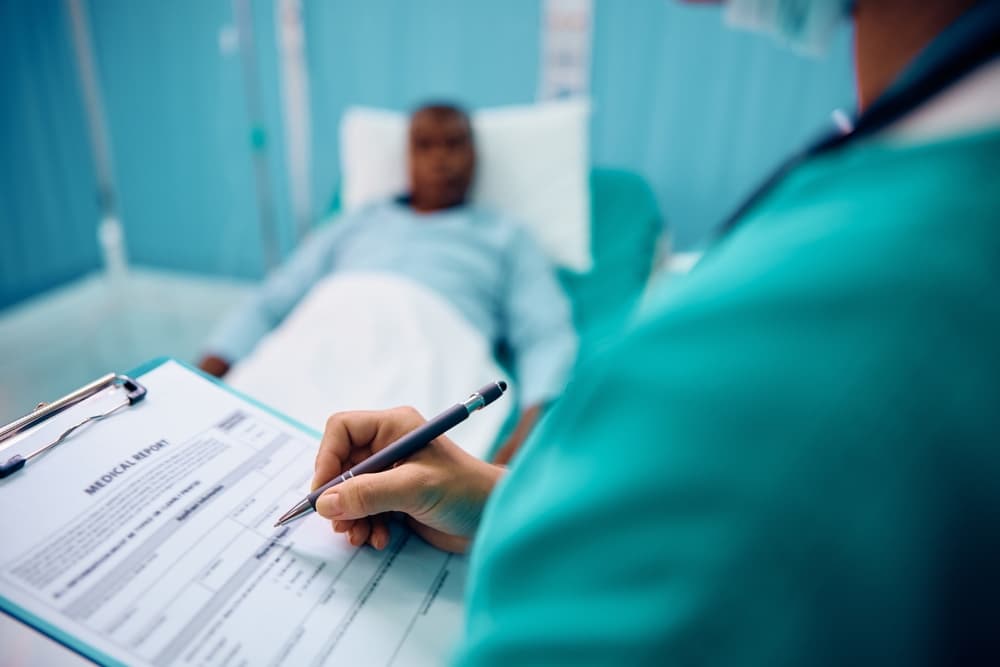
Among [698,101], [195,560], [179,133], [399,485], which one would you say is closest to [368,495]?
[399,485]

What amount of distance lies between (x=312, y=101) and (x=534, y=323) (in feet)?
5.24

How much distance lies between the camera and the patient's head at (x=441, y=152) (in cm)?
190

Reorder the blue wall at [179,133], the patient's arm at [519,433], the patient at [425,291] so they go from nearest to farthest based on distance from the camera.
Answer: the patient's arm at [519,433]
the patient at [425,291]
the blue wall at [179,133]

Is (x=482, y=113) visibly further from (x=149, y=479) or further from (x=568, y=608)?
(x=568, y=608)

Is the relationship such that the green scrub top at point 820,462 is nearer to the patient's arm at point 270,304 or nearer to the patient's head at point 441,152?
the patient's arm at point 270,304

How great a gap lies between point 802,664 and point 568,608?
92mm

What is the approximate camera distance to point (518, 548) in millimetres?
290

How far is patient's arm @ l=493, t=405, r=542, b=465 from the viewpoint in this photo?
1169mm

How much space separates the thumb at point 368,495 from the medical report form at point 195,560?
31 millimetres

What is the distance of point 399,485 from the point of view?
500 millimetres

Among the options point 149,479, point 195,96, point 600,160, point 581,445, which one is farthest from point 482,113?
point 581,445

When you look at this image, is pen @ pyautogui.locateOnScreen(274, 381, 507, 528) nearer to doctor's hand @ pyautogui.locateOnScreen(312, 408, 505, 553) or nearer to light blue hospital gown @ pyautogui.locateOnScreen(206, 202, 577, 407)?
doctor's hand @ pyautogui.locateOnScreen(312, 408, 505, 553)

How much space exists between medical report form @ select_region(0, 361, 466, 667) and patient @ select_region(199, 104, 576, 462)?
555 mm

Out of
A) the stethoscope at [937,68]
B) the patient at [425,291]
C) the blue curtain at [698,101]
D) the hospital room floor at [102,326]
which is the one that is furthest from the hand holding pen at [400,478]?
the blue curtain at [698,101]
